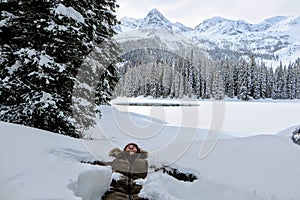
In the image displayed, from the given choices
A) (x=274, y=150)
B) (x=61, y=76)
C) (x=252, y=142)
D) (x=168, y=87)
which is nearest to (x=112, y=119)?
(x=61, y=76)

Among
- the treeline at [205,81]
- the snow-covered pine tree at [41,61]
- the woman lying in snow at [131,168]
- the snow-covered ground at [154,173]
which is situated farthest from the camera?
the treeline at [205,81]

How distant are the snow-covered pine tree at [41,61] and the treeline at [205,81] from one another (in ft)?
116

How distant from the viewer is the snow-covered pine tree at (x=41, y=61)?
26.3 ft

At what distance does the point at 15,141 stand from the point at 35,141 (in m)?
0.53

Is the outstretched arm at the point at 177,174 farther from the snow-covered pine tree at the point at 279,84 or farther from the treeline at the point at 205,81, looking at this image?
the snow-covered pine tree at the point at 279,84

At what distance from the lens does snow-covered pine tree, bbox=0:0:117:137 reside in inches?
316

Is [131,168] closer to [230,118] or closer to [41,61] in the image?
[41,61]

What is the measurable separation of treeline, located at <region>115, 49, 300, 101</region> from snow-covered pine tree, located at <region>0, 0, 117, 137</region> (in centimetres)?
3542

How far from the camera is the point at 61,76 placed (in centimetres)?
855

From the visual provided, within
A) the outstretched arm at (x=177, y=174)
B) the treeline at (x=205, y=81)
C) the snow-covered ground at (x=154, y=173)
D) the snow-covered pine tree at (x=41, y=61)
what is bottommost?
the outstretched arm at (x=177, y=174)

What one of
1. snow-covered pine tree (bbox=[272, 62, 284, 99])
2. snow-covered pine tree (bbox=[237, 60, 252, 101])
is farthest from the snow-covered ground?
snow-covered pine tree (bbox=[272, 62, 284, 99])

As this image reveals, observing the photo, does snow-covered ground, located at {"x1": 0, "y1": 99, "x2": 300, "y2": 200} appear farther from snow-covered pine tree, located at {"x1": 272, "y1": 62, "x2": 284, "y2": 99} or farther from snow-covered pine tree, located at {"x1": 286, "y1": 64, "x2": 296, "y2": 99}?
snow-covered pine tree, located at {"x1": 286, "y1": 64, "x2": 296, "y2": 99}

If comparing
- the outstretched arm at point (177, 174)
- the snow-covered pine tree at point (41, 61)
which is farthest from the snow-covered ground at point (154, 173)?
the snow-covered pine tree at point (41, 61)

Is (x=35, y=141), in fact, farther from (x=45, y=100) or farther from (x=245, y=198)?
(x=245, y=198)
